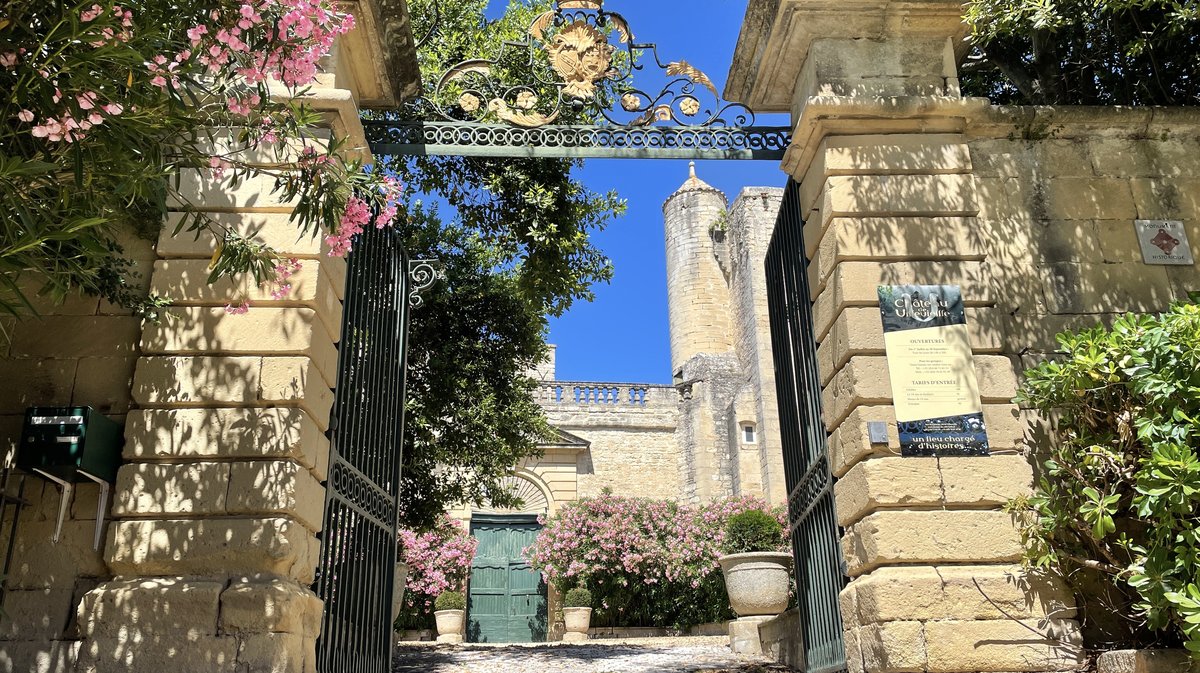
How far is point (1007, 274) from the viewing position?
16.6 ft

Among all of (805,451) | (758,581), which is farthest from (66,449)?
(758,581)

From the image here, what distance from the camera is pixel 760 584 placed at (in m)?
10.2

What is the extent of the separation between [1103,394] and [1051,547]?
0.75 m

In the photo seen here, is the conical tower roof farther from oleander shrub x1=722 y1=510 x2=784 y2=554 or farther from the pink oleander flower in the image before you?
the pink oleander flower

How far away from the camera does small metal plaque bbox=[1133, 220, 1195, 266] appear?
16.8ft

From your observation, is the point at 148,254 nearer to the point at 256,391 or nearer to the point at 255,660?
the point at 256,391

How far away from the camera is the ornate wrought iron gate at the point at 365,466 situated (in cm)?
486

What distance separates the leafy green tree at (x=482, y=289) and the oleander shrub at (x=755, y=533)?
5.24 meters

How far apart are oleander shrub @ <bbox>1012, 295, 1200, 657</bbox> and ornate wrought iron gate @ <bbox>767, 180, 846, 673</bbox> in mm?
1113

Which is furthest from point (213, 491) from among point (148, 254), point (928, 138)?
point (928, 138)

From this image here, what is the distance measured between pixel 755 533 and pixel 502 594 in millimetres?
6503

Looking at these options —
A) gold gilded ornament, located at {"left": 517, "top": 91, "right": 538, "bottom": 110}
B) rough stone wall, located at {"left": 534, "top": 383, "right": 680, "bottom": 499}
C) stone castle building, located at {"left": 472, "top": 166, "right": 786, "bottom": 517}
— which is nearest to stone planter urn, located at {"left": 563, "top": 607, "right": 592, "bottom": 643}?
stone castle building, located at {"left": 472, "top": 166, "right": 786, "bottom": 517}

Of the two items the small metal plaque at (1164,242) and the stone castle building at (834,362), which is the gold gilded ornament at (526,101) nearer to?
the stone castle building at (834,362)

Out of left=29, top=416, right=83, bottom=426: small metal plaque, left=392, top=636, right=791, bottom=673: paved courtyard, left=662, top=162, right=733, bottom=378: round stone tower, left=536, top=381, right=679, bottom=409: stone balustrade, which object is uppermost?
left=662, top=162, right=733, bottom=378: round stone tower
